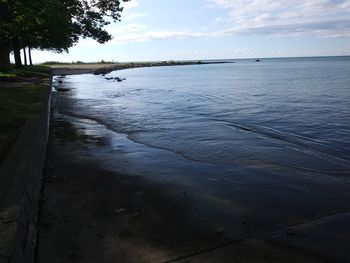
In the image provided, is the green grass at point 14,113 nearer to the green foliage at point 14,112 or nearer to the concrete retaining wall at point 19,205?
the green foliage at point 14,112

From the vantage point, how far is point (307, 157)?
11.3m

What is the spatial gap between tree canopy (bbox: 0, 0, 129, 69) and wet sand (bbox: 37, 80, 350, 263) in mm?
20068

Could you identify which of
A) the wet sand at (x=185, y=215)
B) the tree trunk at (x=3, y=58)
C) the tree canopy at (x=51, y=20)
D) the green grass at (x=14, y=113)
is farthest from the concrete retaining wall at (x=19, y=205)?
the tree trunk at (x=3, y=58)

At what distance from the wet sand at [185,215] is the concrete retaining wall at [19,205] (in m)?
0.35

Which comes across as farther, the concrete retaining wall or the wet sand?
the wet sand

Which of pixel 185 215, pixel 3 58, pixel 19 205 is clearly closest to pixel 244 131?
pixel 185 215

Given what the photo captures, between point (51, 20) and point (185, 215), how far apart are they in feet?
79.2

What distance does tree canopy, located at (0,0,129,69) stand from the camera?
27353 mm

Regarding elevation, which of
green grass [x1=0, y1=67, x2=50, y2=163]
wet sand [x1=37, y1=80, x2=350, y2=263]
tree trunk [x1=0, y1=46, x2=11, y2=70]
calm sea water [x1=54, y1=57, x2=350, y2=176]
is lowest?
calm sea water [x1=54, y1=57, x2=350, y2=176]

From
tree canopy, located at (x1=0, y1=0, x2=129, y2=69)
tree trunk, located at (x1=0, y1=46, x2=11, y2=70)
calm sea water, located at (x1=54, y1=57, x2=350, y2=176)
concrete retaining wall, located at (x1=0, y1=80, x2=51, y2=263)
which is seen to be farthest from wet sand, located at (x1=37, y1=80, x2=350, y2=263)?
tree trunk, located at (x1=0, y1=46, x2=11, y2=70)

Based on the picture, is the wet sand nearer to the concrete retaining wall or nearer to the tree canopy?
the concrete retaining wall

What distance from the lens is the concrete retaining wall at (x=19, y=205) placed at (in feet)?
14.5

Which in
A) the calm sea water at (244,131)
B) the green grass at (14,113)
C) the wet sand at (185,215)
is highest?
the green grass at (14,113)

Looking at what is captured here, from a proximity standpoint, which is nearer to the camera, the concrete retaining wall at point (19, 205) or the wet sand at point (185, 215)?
the concrete retaining wall at point (19, 205)
